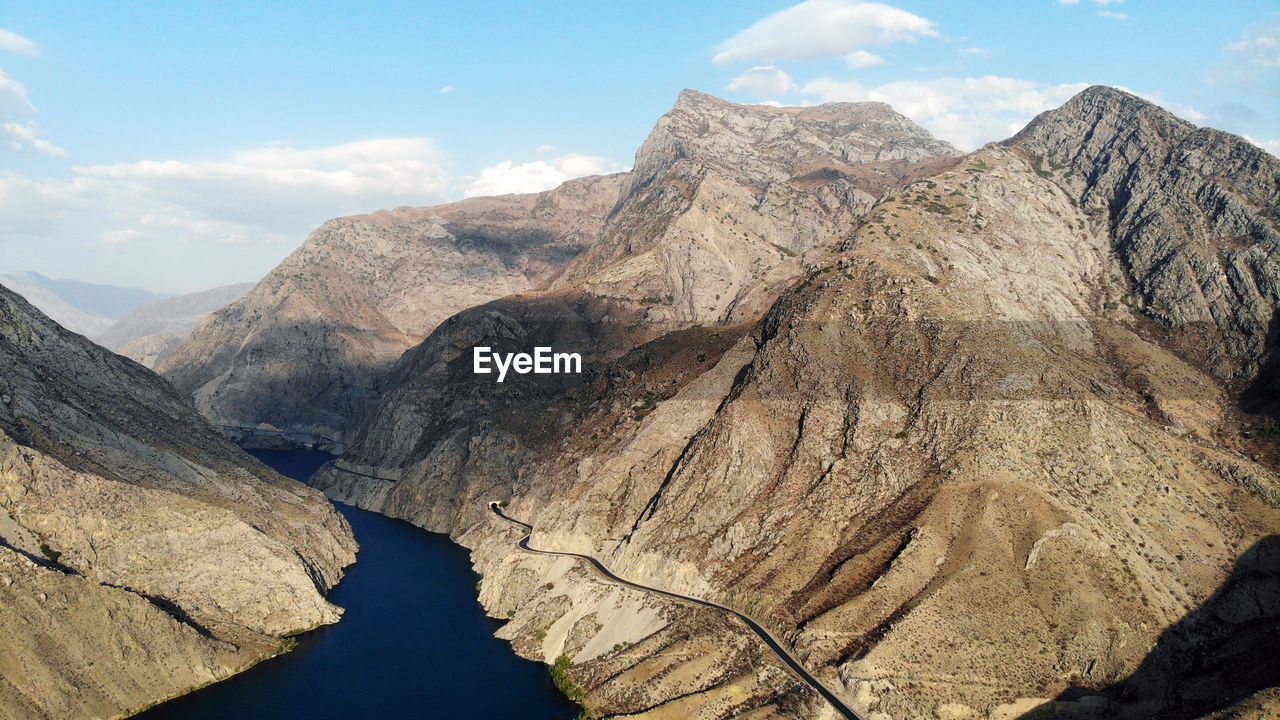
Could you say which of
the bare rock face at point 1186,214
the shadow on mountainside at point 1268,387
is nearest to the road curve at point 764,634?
the shadow on mountainside at point 1268,387

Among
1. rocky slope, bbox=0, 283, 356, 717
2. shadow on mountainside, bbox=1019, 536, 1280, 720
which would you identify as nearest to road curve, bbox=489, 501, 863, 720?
shadow on mountainside, bbox=1019, 536, 1280, 720

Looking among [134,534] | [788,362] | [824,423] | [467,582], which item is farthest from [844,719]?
[134,534]

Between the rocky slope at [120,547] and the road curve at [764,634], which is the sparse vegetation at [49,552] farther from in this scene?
the road curve at [764,634]

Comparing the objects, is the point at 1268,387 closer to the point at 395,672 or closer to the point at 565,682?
the point at 565,682

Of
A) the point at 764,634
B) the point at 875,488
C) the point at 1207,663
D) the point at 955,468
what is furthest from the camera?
the point at 875,488

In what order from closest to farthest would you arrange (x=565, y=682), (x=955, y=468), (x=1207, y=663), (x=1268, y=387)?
(x=1207, y=663), (x=565, y=682), (x=955, y=468), (x=1268, y=387)

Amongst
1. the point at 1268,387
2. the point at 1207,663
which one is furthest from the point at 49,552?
the point at 1268,387

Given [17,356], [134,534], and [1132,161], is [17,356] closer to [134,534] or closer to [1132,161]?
[134,534]
